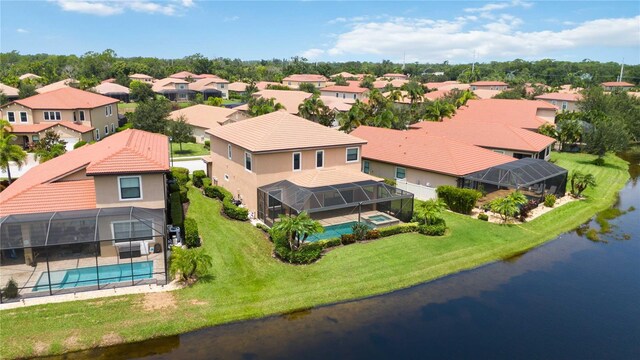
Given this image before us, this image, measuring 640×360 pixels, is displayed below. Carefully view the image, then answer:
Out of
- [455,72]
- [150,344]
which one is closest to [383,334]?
[150,344]

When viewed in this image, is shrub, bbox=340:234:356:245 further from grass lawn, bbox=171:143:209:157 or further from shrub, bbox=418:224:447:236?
grass lawn, bbox=171:143:209:157

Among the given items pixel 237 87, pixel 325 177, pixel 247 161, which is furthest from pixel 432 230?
pixel 237 87

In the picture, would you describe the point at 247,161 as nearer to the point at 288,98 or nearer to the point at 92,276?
the point at 92,276

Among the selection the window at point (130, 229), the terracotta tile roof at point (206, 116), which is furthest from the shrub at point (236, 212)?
the terracotta tile roof at point (206, 116)

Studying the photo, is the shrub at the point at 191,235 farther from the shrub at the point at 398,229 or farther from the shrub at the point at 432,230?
the shrub at the point at 432,230

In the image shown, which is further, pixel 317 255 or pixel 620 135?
pixel 620 135

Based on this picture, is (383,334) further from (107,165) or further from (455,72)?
(455,72)

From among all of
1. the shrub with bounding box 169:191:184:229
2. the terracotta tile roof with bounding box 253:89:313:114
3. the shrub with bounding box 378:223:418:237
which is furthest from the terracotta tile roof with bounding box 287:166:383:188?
the terracotta tile roof with bounding box 253:89:313:114
